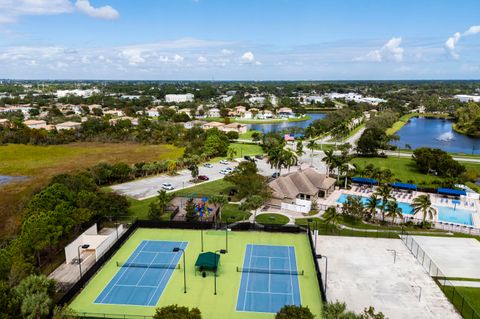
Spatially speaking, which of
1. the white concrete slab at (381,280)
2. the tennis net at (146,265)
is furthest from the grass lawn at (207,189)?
the white concrete slab at (381,280)

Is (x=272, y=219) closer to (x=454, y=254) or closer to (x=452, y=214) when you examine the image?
(x=454, y=254)

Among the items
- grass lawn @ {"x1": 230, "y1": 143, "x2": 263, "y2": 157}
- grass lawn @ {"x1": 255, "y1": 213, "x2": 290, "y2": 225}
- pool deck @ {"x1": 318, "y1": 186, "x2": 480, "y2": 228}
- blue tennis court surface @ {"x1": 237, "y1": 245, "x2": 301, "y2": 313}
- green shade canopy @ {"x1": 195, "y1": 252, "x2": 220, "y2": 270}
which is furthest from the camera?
grass lawn @ {"x1": 230, "y1": 143, "x2": 263, "y2": 157}

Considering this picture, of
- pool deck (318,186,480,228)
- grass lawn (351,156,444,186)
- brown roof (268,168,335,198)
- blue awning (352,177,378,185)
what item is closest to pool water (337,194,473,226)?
pool deck (318,186,480,228)

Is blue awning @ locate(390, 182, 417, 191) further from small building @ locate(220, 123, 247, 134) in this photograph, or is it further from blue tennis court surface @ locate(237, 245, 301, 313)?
small building @ locate(220, 123, 247, 134)

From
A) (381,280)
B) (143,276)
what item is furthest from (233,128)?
(381,280)

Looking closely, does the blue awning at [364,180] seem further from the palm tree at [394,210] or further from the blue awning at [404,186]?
the palm tree at [394,210]

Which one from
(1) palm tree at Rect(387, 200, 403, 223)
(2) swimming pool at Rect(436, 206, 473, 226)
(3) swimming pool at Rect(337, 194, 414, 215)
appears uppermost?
(1) palm tree at Rect(387, 200, 403, 223)
